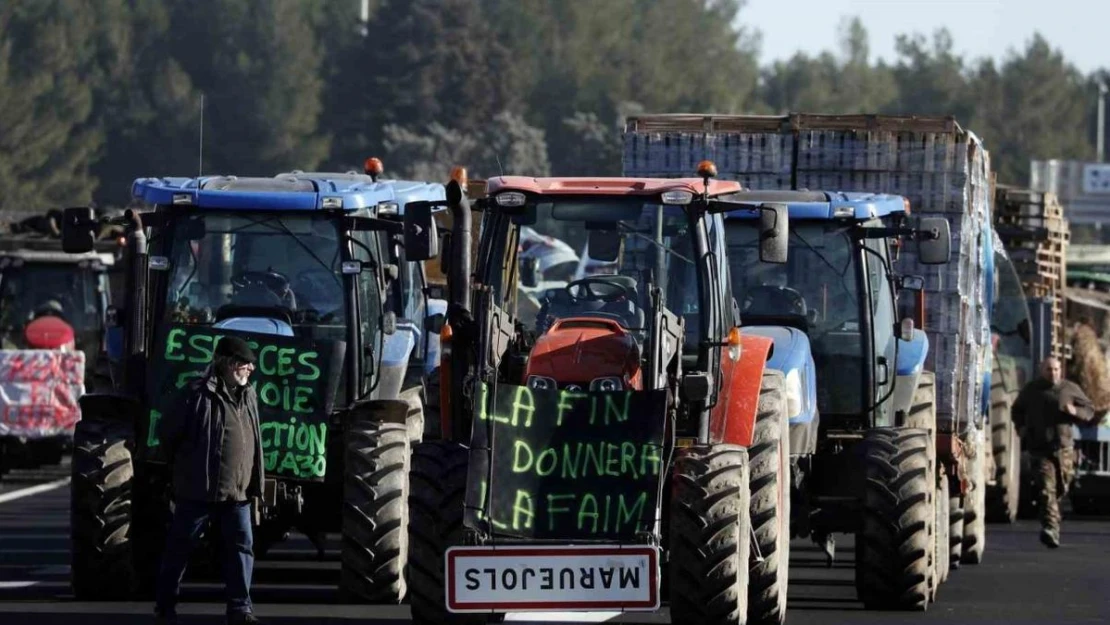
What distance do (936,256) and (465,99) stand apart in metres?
79.7

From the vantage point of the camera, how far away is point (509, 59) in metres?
102

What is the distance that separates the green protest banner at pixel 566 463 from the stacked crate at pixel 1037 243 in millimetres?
16905

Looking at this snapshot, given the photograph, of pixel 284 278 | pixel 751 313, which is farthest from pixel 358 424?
pixel 751 313

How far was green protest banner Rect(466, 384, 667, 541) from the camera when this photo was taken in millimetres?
13828

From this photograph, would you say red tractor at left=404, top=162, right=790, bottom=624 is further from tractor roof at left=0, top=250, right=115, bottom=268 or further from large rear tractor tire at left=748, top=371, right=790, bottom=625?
tractor roof at left=0, top=250, right=115, bottom=268

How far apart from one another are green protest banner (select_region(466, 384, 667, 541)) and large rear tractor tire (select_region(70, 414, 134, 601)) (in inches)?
→ 136

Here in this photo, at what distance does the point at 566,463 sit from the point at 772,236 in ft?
5.89

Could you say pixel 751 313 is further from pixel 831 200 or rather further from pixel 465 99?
pixel 465 99

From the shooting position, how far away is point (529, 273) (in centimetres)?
1527

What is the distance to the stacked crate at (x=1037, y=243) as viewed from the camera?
3114 cm

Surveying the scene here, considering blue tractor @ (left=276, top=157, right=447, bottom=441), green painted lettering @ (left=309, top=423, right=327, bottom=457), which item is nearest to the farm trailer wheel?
green painted lettering @ (left=309, top=423, right=327, bottom=457)

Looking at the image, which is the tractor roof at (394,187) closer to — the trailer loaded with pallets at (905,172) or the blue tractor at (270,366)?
the blue tractor at (270,366)

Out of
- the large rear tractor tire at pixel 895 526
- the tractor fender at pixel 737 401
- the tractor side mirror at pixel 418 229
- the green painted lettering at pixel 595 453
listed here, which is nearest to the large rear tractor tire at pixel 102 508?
the tractor side mirror at pixel 418 229

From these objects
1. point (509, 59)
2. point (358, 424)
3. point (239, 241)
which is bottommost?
point (358, 424)
